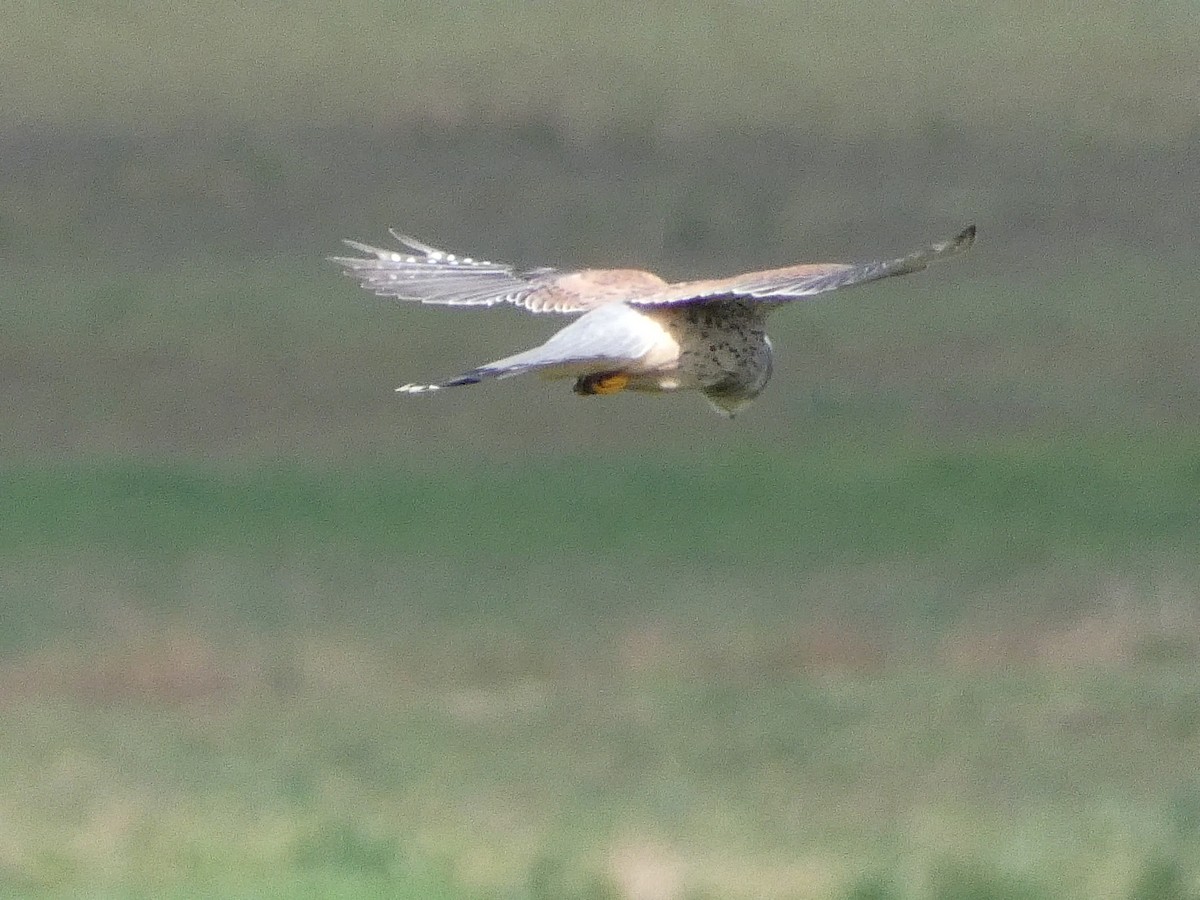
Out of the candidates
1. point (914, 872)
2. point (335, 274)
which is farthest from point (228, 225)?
point (914, 872)

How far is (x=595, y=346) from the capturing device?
6.02 m

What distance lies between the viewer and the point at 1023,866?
13.3 metres

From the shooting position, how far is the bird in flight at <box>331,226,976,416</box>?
5.80 meters

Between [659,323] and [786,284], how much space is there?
16.9 inches

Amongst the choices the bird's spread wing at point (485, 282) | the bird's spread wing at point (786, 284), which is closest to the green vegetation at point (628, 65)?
the bird's spread wing at point (485, 282)

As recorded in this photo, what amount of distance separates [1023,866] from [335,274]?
29.1 ft

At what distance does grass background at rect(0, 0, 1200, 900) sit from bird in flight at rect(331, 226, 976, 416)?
9174mm

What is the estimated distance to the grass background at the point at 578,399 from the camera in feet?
56.2

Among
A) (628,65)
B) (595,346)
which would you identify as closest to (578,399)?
(628,65)

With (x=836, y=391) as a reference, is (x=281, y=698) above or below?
below

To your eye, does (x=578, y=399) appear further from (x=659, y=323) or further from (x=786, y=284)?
(x=786, y=284)

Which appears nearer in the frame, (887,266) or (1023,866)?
(887,266)

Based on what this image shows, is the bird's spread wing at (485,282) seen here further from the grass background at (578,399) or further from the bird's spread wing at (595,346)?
the grass background at (578,399)

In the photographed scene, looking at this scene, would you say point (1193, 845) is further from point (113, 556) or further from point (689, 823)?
point (113, 556)
